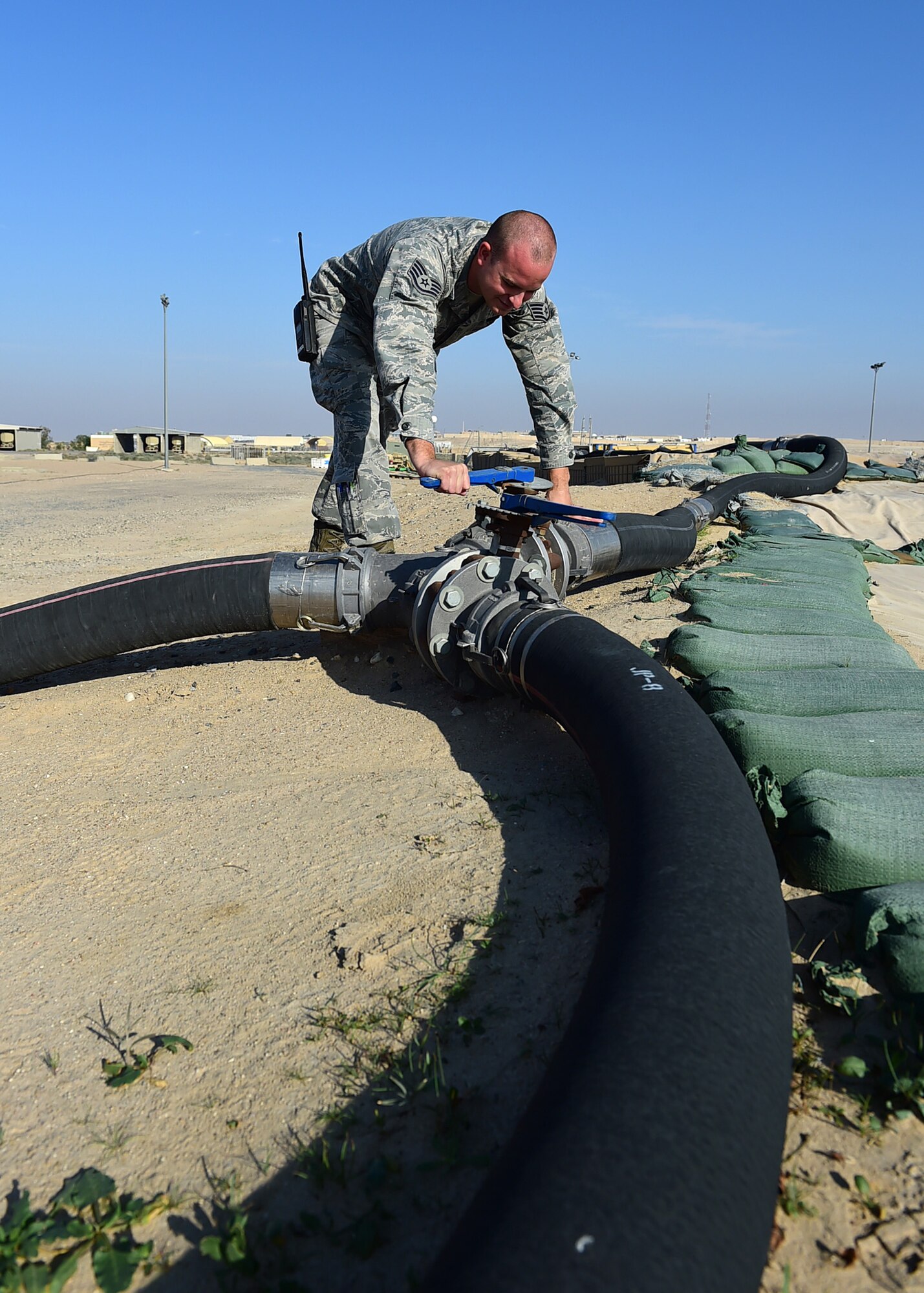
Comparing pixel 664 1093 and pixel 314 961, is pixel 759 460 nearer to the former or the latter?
pixel 314 961

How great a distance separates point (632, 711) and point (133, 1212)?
133 centimetres

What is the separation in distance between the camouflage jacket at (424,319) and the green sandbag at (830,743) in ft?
5.49

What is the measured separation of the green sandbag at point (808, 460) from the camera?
9.59 metres

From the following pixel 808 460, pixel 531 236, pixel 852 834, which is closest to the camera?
pixel 852 834

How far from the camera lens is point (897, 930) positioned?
4.86 ft

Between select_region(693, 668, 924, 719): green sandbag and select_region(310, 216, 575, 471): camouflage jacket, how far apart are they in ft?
4.81

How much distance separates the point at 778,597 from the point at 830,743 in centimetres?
170

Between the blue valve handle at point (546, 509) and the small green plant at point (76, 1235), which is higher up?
the blue valve handle at point (546, 509)

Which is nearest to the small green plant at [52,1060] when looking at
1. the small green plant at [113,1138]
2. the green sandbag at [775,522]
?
the small green plant at [113,1138]

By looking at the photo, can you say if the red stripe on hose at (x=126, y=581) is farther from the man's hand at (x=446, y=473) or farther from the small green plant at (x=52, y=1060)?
the small green plant at (x=52, y=1060)

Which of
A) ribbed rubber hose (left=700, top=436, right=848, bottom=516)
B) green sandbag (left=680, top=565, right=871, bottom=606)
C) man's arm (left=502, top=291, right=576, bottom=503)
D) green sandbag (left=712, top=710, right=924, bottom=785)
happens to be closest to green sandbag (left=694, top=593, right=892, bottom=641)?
green sandbag (left=680, top=565, right=871, bottom=606)

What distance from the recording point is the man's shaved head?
3.31m

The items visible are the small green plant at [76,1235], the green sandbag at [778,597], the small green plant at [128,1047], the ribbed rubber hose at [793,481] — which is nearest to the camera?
the small green plant at [76,1235]

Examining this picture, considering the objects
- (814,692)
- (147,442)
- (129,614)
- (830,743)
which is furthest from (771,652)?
(147,442)
